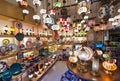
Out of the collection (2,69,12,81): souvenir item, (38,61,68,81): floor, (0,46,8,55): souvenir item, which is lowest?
(38,61,68,81): floor

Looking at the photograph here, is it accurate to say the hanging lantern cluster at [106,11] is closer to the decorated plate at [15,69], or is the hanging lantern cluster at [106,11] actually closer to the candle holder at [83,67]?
the candle holder at [83,67]

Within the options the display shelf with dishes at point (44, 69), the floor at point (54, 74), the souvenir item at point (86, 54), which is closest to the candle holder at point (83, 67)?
the souvenir item at point (86, 54)

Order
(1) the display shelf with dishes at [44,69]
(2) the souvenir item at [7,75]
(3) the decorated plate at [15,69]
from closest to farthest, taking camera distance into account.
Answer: (2) the souvenir item at [7,75], (3) the decorated plate at [15,69], (1) the display shelf with dishes at [44,69]

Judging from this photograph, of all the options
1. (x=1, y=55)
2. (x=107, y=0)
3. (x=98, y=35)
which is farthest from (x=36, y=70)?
(x=98, y=35)

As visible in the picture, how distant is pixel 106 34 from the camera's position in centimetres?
909

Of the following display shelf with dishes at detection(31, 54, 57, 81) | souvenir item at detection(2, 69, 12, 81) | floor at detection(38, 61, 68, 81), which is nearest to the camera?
souvenir item at detection(2, 69, 12, 81)

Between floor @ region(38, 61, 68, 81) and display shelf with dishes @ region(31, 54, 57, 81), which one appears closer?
display shelf with dishes @ region(31, 54, 57, 81)

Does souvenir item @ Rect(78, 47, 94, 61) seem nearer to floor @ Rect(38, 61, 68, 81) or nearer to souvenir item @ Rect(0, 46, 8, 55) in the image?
souvenir item @ Rect(0, 46, 8, 55)

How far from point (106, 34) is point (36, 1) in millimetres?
7198

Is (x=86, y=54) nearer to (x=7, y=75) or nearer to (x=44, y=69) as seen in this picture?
(x=7, y=75)

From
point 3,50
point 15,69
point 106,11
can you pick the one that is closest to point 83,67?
point 15,69

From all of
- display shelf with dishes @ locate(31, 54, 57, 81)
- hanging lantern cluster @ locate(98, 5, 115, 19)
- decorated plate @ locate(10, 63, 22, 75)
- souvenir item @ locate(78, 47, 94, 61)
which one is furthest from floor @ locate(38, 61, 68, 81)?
hanging lantern cluster @ locate(98, 5, 115, 19)

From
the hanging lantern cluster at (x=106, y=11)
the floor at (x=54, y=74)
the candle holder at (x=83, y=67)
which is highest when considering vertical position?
the hanging lantern cluster at (x=106, y=11)

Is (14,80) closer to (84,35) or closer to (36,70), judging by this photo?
(36,70)
